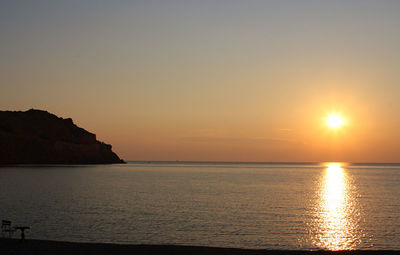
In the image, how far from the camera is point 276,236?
35.5 m

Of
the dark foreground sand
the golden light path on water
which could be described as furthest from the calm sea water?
the dark foreground sand

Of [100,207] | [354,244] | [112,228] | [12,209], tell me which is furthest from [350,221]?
[12,209]

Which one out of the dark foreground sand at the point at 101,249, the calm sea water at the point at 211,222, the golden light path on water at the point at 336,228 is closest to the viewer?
the dark foreground sand at the point at 101,249

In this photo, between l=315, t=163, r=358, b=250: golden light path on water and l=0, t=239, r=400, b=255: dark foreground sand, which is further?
l=315, t=163, r=358, b=250: golden light path on water

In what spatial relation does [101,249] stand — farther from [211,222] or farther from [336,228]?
[336,228]

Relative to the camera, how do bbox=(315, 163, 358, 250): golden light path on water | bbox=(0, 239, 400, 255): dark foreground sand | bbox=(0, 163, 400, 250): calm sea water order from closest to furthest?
bbox=(0, 239, 400, 255): dark foreground sand
bbox=(315, 163, 358, 250): golden light path on water
bbox=(0, 163, 400, 250): calm sea water

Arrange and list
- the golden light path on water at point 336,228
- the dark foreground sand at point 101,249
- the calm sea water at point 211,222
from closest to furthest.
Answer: the dark foreground sand at point 101,249
the golden light path on water at point 336,228
the calm sea water at point 211,222

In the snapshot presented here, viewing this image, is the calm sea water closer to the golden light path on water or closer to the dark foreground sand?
the golden light path on water

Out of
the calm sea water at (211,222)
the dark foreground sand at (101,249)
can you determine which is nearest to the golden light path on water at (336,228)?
the calm sea water at (211,222)

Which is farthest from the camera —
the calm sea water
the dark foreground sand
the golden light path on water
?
the calm sea water

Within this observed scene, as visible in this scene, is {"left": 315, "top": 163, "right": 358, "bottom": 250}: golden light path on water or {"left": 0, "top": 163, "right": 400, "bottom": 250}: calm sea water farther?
{"left": 0, "top": 163, "right": 400, "bottom": 250}: calm sea water

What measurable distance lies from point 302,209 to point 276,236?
2212cm

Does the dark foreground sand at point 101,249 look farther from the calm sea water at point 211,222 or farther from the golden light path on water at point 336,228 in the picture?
the golden light path on water at point 336,228

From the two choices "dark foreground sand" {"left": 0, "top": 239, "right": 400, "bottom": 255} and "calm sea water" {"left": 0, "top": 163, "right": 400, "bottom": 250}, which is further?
"calm sea water" {"left": 0, "top": 163, "right": 400, "bottom": 250}
